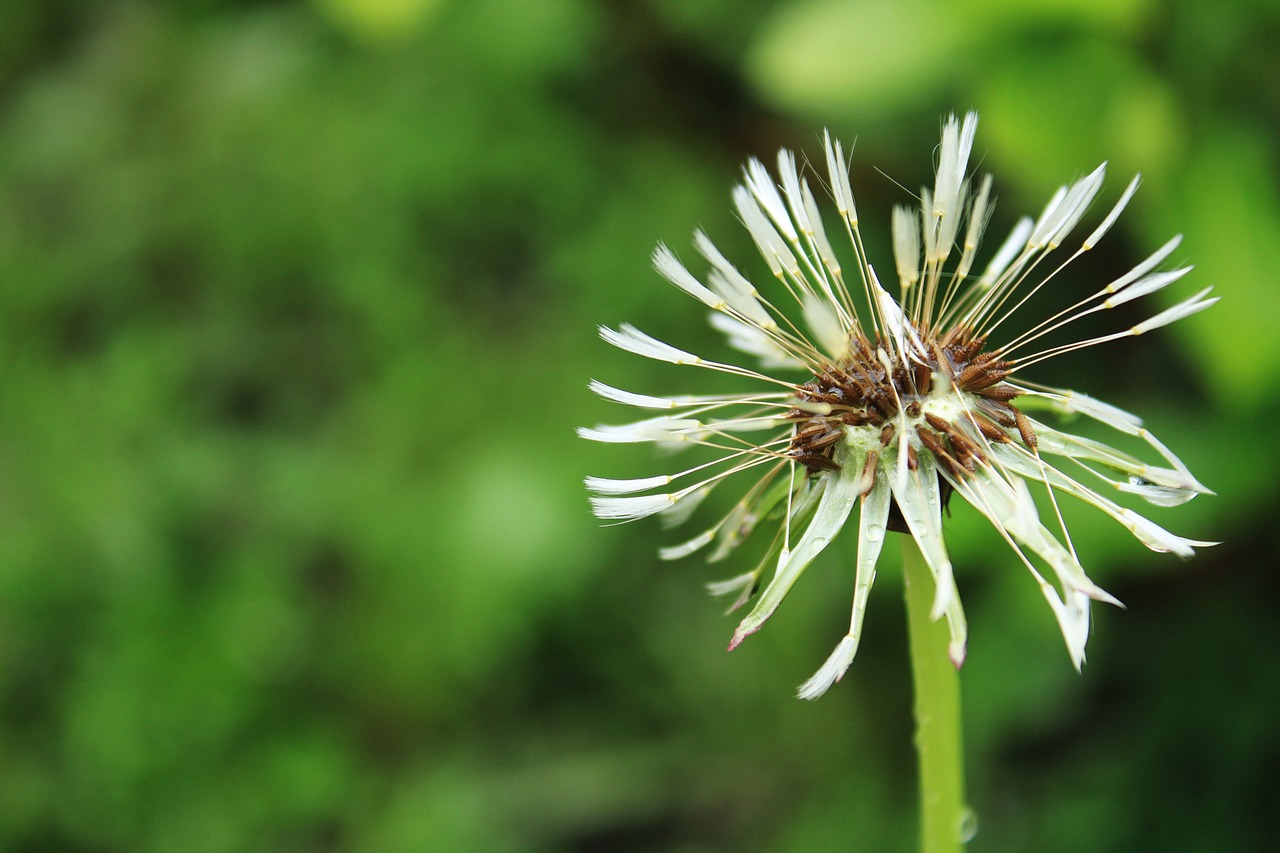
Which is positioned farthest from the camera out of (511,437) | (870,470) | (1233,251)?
(511,437)

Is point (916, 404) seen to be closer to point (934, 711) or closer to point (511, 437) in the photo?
point (934, 711)

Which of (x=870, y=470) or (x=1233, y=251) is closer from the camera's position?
(x=870, y=470)

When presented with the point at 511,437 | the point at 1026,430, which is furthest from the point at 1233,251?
the point at 511,437

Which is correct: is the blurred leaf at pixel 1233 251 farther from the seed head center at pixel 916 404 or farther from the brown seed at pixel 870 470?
the brown seed at pixel 870 470

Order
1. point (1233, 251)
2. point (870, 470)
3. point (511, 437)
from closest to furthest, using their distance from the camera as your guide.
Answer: point (870, 470) < point (1233, 251) < point (511, 437)

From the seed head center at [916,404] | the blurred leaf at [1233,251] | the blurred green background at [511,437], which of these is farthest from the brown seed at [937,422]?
the blurred leaf at [1233,251]

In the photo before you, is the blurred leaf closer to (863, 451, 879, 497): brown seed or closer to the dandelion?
the dandelion

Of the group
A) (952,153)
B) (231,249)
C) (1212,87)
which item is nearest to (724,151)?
(1212,87)
